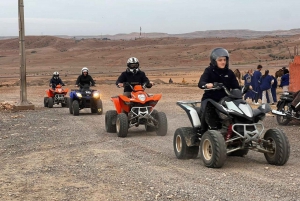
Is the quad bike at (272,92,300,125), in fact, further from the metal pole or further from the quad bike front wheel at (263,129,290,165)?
the metal pole

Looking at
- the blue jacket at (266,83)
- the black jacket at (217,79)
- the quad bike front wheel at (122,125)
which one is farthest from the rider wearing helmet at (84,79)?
the black jacket at (217,79)

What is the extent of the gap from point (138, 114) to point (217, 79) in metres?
4.25

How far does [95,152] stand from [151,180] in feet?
9.60

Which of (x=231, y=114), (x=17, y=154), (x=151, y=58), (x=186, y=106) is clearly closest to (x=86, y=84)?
(x=17, y=154)

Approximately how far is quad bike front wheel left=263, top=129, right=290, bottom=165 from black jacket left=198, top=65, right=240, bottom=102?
1059 millimetres

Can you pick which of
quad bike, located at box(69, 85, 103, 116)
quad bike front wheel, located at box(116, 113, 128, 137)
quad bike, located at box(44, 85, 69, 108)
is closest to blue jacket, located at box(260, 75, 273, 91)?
quad bike, located at box(69, 85, 103, 116)

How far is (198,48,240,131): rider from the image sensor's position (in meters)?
8.80

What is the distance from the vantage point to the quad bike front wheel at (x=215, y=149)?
26.4ft

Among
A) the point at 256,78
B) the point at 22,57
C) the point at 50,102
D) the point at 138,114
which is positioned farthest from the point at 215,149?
the point at 50,102

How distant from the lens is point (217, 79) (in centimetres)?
895

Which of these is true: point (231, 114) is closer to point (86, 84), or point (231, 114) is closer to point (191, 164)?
point (191, 164)

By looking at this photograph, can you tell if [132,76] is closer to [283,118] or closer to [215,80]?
[283,118]

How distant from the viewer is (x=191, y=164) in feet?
28.9

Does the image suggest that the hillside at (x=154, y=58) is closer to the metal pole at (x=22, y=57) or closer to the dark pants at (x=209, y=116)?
the metal pole at (x=22, y=57)
